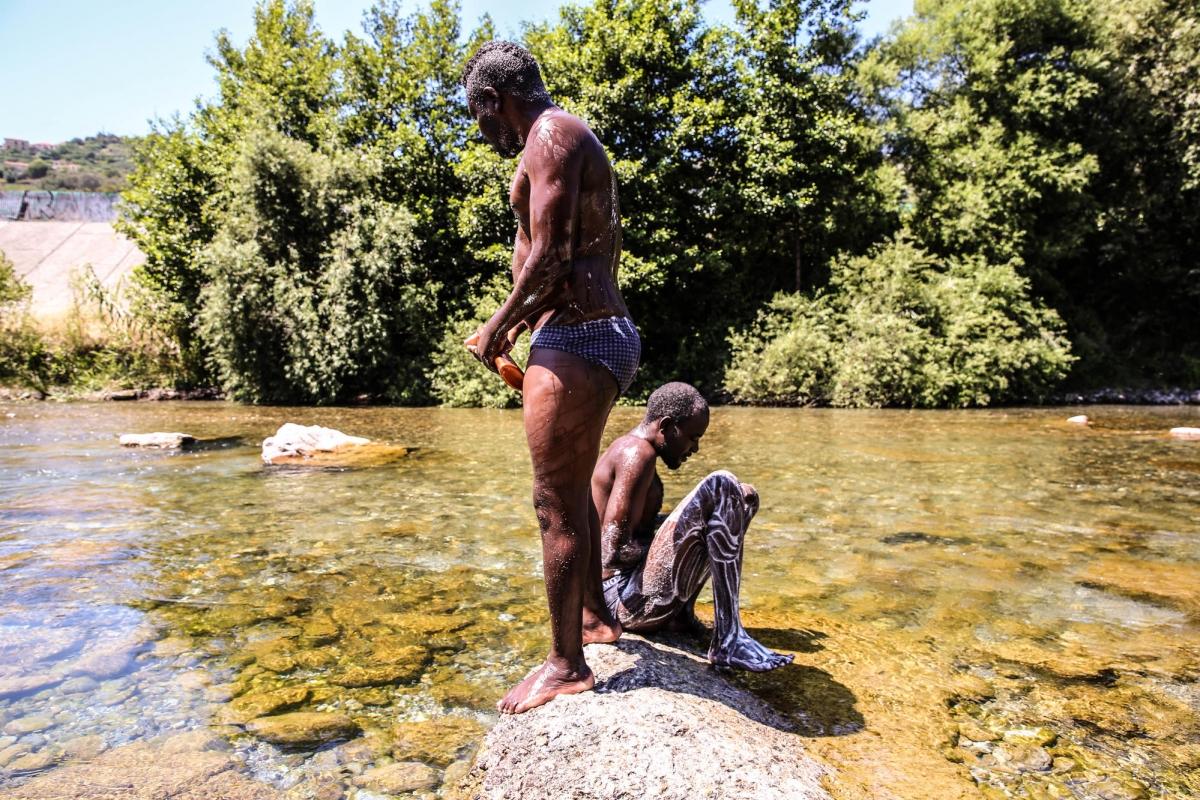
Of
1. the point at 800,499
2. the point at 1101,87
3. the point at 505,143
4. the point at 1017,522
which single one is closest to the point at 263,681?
the point at 505,143

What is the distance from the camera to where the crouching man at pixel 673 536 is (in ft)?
11.8

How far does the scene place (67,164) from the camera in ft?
272

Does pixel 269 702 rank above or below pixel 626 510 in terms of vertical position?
below

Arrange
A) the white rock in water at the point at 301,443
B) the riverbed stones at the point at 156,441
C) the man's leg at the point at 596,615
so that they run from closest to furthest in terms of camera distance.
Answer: the man's leg at the point at 596,615, the white rock in water at the point at 301,443, the riverbed stones at the point at 156,441

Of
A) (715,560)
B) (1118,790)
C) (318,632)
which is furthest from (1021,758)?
(318,632)

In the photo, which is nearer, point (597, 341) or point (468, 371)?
point (597, 341)

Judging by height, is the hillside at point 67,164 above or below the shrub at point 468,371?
above

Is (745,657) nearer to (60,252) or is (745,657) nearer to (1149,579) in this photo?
(1149,579)

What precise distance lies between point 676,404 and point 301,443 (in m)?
8.50

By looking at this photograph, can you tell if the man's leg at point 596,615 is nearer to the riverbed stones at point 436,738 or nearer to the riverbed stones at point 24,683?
the riverbed stones at point 436,738

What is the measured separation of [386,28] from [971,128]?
19674 mm

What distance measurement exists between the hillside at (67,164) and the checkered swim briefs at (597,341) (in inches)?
2746

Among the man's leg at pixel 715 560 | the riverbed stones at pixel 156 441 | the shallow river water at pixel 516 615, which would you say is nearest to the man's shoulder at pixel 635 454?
the man's leg at pixel 715 560

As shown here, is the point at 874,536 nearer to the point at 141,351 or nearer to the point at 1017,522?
the point at 1017,522
